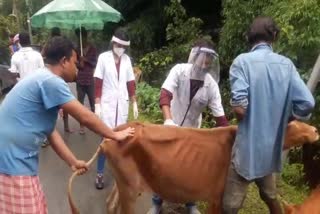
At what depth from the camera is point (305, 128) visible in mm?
3930

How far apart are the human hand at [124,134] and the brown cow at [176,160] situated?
0.05 m

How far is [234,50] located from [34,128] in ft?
24.4

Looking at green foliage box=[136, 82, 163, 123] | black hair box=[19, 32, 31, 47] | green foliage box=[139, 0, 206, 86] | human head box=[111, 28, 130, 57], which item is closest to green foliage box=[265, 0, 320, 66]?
human head box=[111, 28, 130, 57]

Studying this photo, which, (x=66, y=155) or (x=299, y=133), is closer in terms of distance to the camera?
(x=66, y=155)

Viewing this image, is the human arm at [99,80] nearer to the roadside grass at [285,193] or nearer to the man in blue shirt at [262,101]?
the roadside grass at [285,193]

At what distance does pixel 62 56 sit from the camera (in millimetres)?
3408

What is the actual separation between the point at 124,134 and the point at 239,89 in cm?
98

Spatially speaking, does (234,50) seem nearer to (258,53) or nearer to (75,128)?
(75,128)

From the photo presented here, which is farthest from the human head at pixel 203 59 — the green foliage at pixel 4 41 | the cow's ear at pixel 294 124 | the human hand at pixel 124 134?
the green foliage at pixel 4 41

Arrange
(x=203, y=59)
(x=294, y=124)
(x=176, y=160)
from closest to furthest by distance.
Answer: (x=294, y=124)
(x=176, y=160)
(x=203, y=59)

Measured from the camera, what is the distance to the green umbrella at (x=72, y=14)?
11141 mm

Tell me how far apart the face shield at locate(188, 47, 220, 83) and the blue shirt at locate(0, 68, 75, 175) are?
5.38 ft

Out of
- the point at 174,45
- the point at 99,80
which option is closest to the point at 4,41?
the point at 174,45

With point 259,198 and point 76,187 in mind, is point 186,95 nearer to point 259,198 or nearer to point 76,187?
point 259,198
